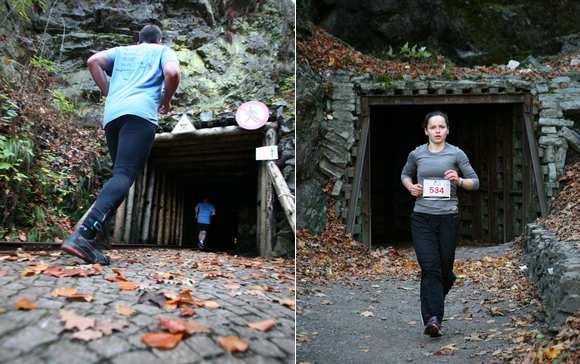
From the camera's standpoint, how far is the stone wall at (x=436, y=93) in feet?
24.7

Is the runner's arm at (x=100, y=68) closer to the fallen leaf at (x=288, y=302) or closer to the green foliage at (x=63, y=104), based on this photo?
the green foliage at (x=63, y=104)

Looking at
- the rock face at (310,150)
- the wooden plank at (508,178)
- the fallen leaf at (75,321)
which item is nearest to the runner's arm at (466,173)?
the fallen leaf at (75,321)

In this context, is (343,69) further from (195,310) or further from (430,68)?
(195,310)

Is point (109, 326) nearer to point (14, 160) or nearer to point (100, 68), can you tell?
point (14, 160)

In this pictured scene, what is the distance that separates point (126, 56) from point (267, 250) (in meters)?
1.02

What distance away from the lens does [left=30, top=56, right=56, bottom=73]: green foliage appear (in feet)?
5.54

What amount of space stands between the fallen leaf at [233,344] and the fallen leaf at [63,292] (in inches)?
12.6

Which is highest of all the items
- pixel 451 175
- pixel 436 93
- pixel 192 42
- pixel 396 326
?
pixel 436 93

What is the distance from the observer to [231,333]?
0.90m

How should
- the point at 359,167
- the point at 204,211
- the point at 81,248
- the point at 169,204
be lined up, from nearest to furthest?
the point at 81,248 < the point at 169,204 < the point at 204,211 < the point at 359,167

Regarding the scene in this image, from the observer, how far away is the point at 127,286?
1206mm

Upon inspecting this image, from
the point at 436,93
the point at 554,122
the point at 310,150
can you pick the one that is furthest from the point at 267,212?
the point at 554,122

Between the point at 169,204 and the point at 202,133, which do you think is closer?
the point at 202,133

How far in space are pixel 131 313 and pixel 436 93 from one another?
24.9ft
